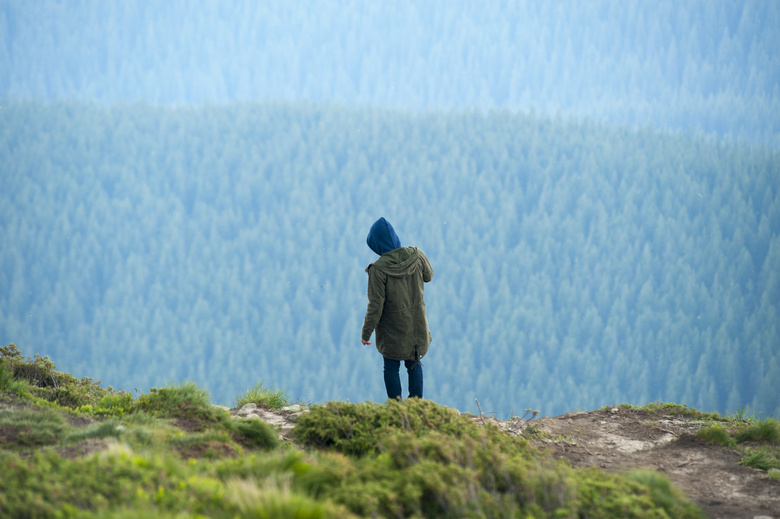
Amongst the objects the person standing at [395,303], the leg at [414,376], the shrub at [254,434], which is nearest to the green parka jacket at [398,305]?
the person standing at [395,303]

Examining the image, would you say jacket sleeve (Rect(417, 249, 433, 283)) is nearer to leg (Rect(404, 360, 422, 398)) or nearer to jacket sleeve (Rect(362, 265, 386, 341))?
jacket sleeve (Rect(362, 265, 386, 341))

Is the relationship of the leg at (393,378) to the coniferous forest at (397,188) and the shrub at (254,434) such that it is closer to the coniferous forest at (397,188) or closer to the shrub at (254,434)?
the shrub at (254,434)

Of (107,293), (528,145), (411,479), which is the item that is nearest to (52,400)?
(411,479)

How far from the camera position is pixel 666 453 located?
5.27m

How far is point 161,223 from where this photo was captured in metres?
16.0

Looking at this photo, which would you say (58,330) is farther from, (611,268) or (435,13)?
(611,268)

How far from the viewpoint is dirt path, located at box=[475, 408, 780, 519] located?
3.91 meters

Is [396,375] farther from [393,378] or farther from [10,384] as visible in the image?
[10,384]

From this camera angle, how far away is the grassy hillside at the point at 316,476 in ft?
7.57

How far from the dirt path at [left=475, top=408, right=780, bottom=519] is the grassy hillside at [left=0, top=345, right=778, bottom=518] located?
1.07 metres

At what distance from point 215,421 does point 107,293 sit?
40.2 ft

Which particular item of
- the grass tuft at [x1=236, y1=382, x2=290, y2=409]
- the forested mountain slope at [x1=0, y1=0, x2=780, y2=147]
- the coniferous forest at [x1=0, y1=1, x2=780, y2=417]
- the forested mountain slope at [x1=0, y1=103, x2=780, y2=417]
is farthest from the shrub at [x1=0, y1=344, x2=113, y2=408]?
the forested mountain slope at [x1=0, y1=0, x2=780, y2=147]

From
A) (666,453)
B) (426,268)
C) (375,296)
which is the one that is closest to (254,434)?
(375,296)

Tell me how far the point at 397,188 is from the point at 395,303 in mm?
10563
